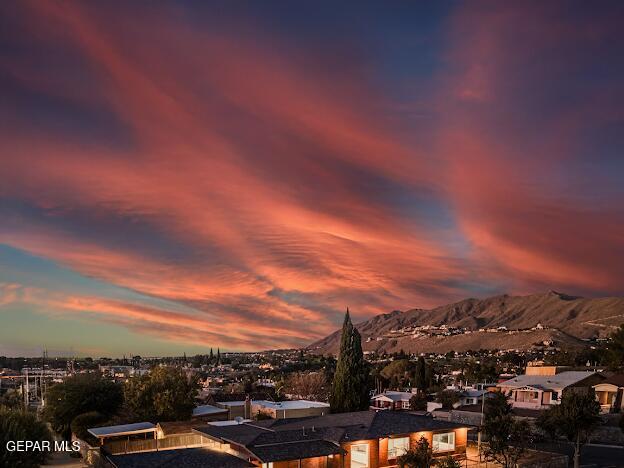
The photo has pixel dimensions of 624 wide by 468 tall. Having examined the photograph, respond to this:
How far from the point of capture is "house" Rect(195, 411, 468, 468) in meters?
30.3

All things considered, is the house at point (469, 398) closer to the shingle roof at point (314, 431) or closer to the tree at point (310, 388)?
the tree at point (310, 388)

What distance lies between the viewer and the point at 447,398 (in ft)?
227

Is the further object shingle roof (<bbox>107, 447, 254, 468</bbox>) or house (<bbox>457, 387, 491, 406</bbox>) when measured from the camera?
house (<bbox>457, 387, 491, 406</bbox>)

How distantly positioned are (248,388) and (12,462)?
61766mm

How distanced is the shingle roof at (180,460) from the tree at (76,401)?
23281 millimetres

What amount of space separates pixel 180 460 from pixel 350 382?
93.9 feet

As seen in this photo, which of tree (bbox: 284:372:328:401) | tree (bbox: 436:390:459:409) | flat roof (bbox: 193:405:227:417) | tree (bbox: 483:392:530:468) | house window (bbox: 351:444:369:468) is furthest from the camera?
tree (bbox: 284:372:328:401)

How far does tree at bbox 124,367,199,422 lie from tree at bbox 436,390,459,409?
3347cm

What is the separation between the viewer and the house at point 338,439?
3030 centimetres

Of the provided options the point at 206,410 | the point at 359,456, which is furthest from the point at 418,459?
the point at 206,410

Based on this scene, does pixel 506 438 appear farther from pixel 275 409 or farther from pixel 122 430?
pixel 122 430

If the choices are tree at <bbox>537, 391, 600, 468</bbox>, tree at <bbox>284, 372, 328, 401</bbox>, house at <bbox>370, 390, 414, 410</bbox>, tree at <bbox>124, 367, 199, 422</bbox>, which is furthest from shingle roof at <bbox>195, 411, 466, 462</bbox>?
tree at <bbox>284, 372, 328, 401</bbox>

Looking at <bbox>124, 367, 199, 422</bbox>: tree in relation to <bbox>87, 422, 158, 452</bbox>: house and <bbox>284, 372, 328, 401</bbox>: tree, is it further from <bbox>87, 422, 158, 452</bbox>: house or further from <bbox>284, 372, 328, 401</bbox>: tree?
<bbox>284, 372, 328, 401</bbox>: tree

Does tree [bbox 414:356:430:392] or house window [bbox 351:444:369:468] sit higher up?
house window [bbox 351:444:369:468]
